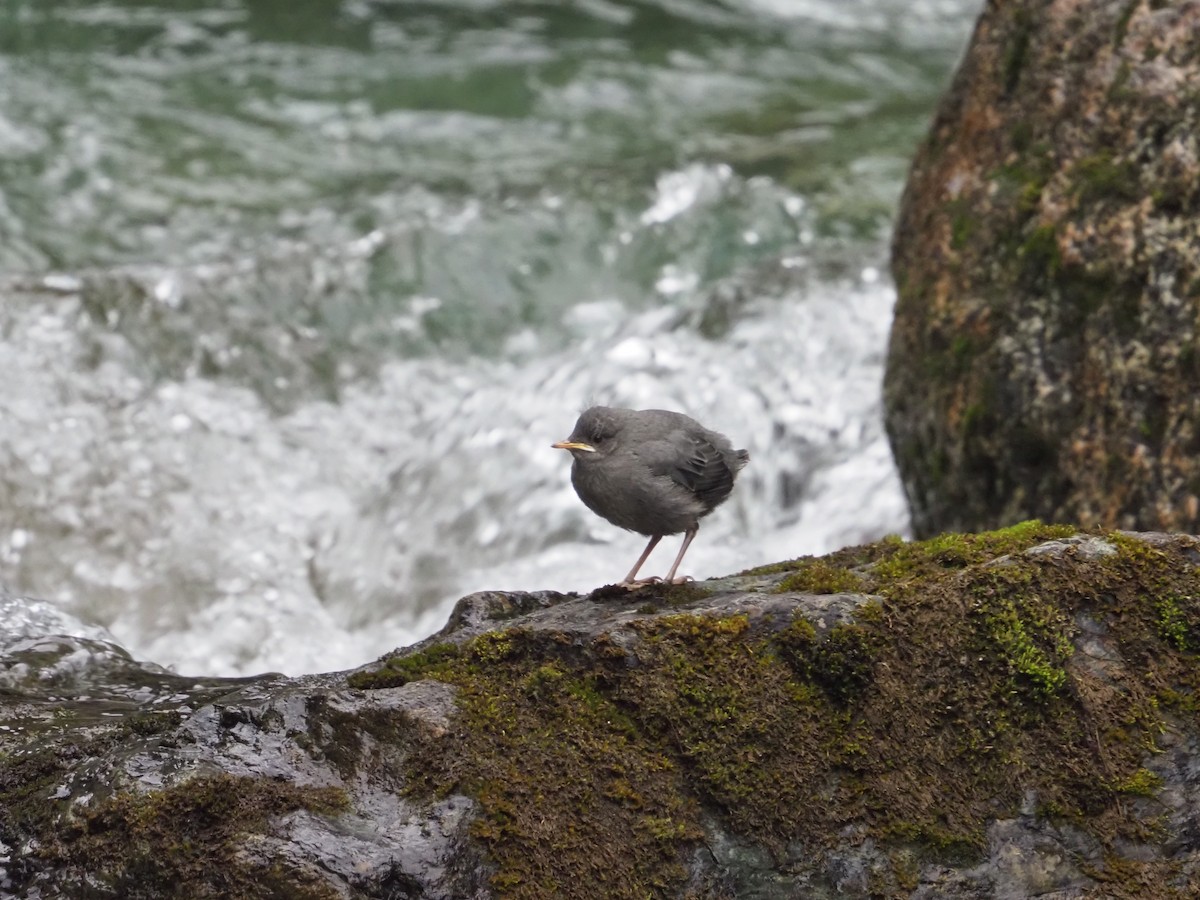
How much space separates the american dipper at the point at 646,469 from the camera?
459 cm

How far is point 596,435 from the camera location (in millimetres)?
4770

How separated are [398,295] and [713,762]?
27.2 feet

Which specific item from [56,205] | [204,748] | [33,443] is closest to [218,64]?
[56,205]

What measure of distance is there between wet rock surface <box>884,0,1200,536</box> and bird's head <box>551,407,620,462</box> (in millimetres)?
1932

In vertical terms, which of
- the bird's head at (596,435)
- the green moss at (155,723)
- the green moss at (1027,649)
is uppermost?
the green moss at (1027,649)

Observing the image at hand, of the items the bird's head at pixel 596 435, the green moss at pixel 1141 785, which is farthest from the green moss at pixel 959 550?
the bird's head at pixel 596 435

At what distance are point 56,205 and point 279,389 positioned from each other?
11.0 feet

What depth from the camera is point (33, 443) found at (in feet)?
27.8

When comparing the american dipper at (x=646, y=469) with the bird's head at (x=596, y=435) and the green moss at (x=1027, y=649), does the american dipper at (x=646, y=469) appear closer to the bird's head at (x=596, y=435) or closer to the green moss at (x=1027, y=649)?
the bird's head at (x=596, y=435)

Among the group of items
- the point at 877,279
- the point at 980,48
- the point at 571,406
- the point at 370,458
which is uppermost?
the point at 980,48

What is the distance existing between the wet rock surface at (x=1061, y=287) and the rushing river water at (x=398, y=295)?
5.01 ft

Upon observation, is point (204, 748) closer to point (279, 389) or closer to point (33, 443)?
point (33, 443)

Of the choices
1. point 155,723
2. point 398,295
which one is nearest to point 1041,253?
point 155,723

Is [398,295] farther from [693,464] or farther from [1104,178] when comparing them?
[693,464]
